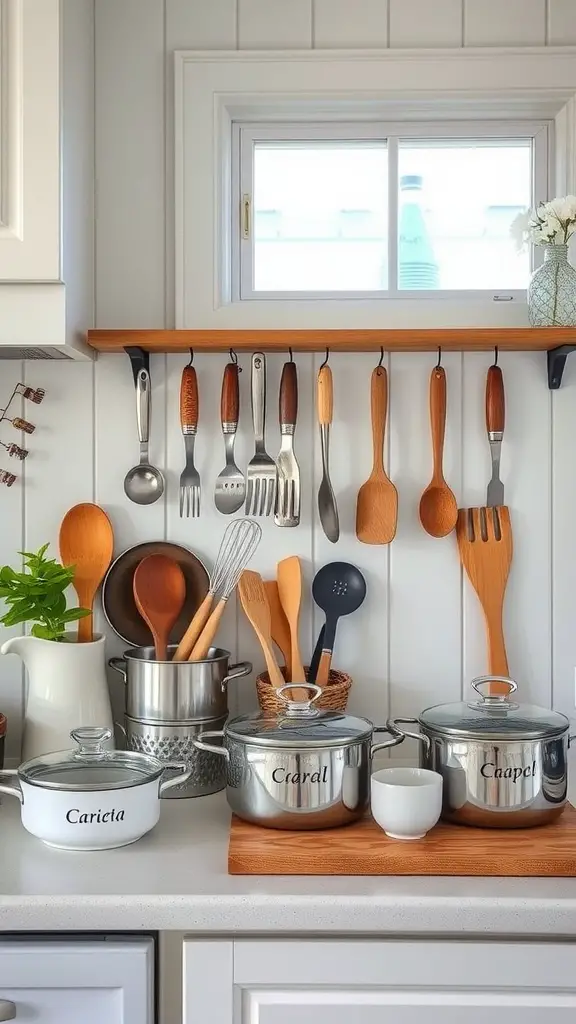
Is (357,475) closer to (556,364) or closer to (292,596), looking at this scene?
(292,596)

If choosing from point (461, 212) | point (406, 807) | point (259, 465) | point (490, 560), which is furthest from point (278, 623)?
point (461, 212)

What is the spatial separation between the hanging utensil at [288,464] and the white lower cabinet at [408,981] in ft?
2.42

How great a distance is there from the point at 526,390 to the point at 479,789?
730 millimetres

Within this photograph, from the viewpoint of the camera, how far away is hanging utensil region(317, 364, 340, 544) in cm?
161

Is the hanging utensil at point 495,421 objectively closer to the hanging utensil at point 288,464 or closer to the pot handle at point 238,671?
the hanging utensil at point 288,464

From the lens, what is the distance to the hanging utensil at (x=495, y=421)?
5.35 ft

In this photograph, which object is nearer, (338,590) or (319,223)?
(338,590)

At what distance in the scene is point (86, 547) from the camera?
65.7 inches

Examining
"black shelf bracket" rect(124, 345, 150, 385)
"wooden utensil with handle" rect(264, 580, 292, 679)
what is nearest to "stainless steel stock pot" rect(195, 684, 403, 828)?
"wooden utensil with handle" rect(264, 580, 292, 679)

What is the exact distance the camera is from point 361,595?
1655 millimetres

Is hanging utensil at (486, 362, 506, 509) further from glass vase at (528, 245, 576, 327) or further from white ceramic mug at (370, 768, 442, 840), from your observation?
white ceramic mug at (370, 768, 442, 840)

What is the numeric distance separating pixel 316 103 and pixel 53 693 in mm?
1119

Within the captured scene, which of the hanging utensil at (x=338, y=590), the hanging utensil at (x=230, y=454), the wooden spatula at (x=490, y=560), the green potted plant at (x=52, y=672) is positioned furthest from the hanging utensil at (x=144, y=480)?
the wooden spatula at (x=490, y=560)

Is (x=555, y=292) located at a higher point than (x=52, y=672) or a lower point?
higher
